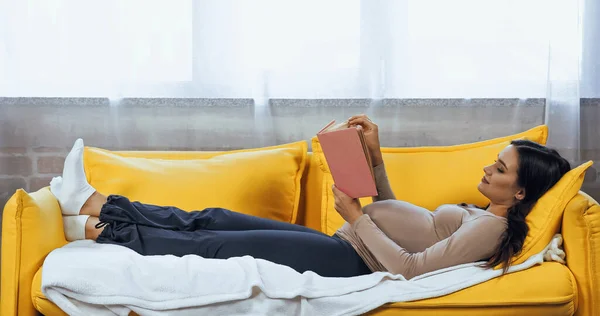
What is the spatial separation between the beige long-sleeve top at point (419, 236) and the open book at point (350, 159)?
9 cm

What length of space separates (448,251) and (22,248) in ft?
3.77

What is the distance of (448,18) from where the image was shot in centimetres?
262

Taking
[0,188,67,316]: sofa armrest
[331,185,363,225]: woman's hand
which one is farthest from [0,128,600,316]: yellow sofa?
[331,185,363,225]: woman's hand

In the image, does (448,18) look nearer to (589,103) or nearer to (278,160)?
(589,103)

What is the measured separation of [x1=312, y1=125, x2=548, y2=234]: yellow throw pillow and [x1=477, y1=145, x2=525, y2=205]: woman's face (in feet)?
0.90

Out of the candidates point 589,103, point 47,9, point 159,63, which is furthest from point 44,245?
point 589,103

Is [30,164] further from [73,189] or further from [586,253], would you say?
[586,253]

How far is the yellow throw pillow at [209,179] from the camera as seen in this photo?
7.36ft

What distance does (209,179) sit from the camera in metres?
2.27

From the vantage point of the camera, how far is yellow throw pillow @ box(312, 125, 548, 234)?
2.21 m

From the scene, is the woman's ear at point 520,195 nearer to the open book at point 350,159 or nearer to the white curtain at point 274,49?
the open book at point 350,159

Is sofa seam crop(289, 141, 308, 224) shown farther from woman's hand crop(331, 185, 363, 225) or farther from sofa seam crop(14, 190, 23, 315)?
Answer: sofa seam crop(14, 190, 23, 315)

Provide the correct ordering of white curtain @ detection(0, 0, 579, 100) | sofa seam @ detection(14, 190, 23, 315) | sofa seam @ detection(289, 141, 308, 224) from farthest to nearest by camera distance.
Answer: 1. white curtain @ detection(0, 0, 579, 100)
2. sofa seam @ detection(289, 141, 308, 224)
3. sofa seam @ detection(14, 190, 23, 315)

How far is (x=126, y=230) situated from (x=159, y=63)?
38.7 inches
